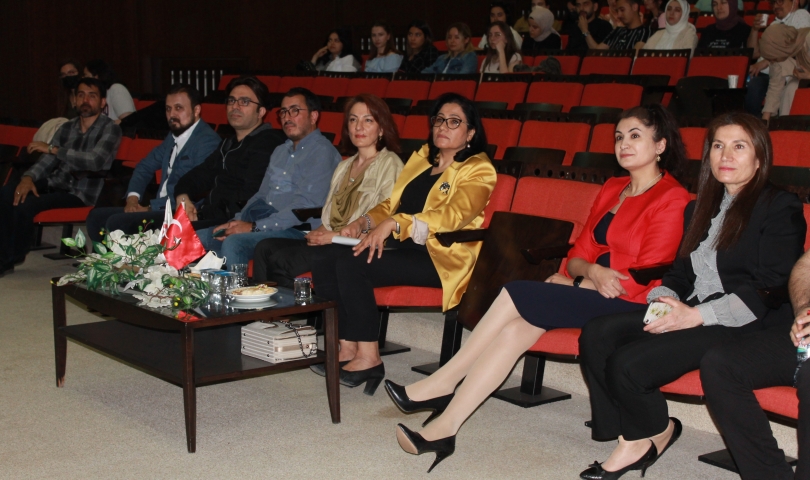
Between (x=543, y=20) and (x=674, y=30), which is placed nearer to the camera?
(x=674, y=30)

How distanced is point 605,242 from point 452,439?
799 mm

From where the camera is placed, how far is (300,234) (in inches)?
153

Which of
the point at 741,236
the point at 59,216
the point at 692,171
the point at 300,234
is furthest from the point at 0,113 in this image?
the point at 741,236

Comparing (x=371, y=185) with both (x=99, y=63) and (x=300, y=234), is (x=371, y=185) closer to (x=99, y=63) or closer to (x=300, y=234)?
(x=300, y=234)

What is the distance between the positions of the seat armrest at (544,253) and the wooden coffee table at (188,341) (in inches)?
25.5

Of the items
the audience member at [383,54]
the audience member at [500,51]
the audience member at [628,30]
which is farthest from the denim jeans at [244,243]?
the audience member at [383,54]

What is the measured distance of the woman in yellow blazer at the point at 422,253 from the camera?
3209mm

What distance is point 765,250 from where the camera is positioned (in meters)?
2.30

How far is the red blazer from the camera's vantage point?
262 centimetres

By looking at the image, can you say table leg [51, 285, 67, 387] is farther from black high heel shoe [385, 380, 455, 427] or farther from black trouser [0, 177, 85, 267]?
black trouser [0, 177, 85, 267]

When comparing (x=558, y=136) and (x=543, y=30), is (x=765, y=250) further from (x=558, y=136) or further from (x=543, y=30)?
(x=543, y=30)

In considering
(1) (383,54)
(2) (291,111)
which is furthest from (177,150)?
(1) (383,54)

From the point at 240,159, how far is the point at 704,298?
102 inches

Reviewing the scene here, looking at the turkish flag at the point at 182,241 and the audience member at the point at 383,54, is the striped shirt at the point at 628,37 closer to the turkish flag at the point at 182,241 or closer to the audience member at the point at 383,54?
the audience member at the point at 383,54
